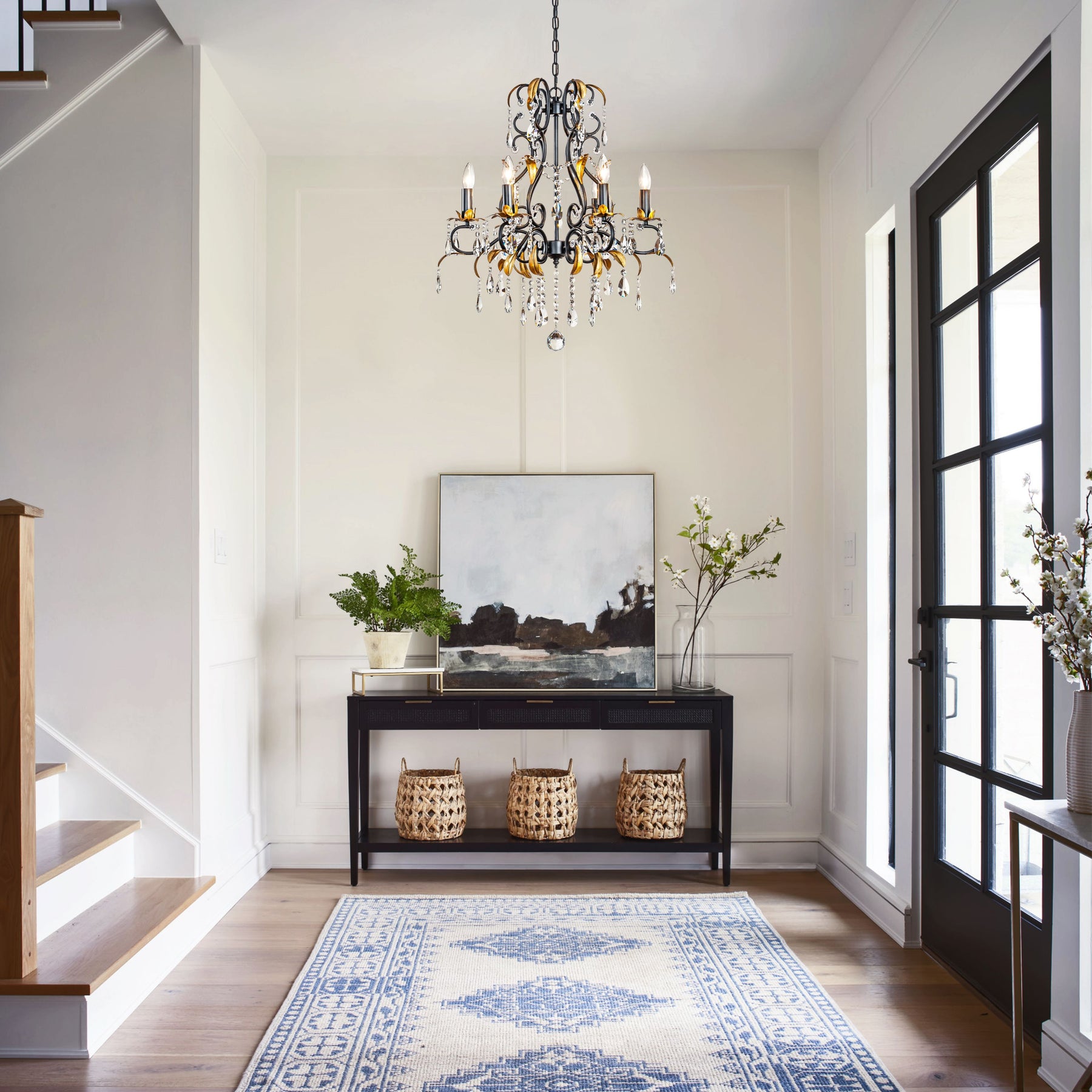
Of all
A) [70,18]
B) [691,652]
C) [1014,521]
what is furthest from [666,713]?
[70,18]

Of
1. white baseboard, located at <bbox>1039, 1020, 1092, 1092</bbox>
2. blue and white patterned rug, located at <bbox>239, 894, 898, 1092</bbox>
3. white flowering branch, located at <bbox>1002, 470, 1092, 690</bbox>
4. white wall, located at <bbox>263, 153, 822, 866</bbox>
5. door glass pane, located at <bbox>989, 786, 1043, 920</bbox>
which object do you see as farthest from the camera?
white wall, located at <bbox>263, 153, 822, 866</bbox>

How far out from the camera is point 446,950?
3.02 m

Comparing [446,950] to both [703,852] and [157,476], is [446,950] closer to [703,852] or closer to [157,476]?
[703,852]

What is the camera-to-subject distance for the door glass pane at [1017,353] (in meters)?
2.35

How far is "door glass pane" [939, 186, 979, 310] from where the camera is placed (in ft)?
8.88

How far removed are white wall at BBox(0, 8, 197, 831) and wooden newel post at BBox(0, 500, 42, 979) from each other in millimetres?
848

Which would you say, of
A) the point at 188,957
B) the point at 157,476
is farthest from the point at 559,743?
the point at 157,476

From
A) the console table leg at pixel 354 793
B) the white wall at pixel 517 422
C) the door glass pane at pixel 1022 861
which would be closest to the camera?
the door glass pane at pixel 1022 861

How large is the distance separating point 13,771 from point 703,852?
2.68m

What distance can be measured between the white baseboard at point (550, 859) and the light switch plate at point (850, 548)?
4.22 ft

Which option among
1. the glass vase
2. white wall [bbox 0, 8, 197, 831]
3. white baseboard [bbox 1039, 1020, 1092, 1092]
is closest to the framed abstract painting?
the glass vase

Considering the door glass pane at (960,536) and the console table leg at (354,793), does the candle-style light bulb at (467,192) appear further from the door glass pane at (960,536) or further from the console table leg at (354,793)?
the console table leg at (354,793)

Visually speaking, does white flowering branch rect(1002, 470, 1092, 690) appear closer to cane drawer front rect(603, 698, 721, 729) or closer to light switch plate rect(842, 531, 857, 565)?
light switch plate rect(842, 531, 857, 565)

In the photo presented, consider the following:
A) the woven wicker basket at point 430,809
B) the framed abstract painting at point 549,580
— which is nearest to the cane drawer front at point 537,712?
the framed abstract painting at point 549,580
